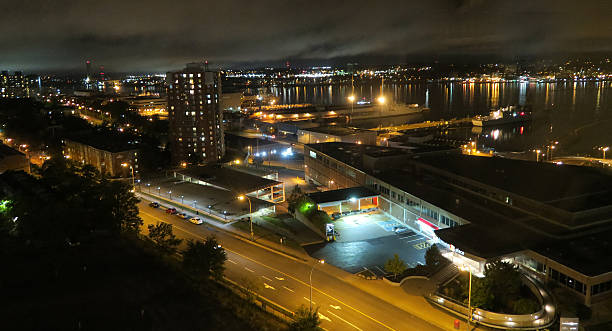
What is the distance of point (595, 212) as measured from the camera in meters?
16.3

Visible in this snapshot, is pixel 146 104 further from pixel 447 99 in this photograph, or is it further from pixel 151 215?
pixel 447 99

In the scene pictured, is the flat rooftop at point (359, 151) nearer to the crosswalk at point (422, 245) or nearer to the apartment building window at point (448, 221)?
the apartment building window at point (448, 221)

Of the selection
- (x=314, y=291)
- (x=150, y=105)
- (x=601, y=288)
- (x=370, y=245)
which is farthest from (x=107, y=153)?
(x=150, y=105)

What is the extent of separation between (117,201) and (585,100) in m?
96.9

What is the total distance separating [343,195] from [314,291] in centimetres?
888

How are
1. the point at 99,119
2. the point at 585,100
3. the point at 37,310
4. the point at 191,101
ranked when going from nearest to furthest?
the point at 37,310
the point at 191,101
the point at 99,119
the point at 585,100

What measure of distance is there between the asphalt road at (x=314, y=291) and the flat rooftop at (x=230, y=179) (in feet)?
20.5

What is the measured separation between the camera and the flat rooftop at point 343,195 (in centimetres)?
2217

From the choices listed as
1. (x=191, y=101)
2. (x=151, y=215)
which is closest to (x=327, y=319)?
(x=151, y=215)

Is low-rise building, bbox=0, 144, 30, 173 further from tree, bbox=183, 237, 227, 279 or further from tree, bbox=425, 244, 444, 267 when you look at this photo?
tree, bbox=425, 244, 444, 267

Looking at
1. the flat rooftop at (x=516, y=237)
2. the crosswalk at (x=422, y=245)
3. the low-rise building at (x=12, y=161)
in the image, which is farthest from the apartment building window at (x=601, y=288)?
the low-rise building at (x=12, y=161)

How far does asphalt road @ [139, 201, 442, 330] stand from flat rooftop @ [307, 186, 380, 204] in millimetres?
5145

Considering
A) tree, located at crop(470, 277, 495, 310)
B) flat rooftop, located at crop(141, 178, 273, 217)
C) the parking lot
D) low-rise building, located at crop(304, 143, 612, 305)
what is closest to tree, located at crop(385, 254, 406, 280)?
the parking lot

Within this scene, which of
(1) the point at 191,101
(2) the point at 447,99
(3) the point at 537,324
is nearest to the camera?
(3) the point at 537,324
